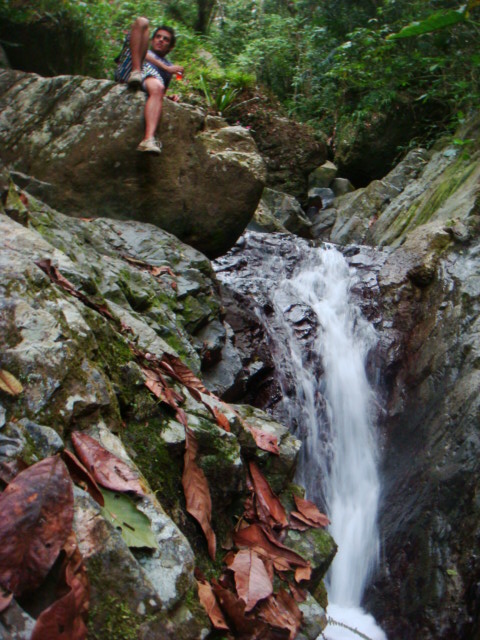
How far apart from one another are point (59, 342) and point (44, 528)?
31.4 inches

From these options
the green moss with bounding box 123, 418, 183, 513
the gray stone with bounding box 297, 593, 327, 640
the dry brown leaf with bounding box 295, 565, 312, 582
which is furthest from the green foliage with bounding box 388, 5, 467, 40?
the gray stone with bounding box 297, 593, 327, 640

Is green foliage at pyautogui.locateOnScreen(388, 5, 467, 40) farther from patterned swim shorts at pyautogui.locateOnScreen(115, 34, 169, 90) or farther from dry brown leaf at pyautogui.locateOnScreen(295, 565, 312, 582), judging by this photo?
dry brown leaf at pyautogui.locateOnScreen(295, 565, 312, 582)

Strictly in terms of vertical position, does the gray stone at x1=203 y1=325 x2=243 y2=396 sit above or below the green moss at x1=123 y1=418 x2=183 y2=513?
below

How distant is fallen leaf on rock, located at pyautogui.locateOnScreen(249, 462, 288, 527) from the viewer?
2660mm

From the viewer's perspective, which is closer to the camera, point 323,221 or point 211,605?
point 211,605

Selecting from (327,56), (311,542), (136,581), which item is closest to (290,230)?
(327,56)

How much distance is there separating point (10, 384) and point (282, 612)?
4.27 ft

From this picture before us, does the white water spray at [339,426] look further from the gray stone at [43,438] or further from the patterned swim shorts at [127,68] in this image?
the patterned swim shorts at [127,68]

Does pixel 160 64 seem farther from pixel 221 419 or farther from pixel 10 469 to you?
pixel 10 469

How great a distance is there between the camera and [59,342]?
1.98 m

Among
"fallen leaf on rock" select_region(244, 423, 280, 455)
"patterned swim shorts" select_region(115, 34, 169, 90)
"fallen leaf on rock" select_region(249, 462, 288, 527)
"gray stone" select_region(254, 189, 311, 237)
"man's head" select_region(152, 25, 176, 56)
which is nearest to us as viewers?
"fallen leaf on rock" select_region(249, 462, 288, 527)

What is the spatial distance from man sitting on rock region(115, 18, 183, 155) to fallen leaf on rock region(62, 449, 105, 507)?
405 cm

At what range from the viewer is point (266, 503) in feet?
8.96

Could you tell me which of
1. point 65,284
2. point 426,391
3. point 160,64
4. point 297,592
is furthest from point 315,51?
point 297,592
